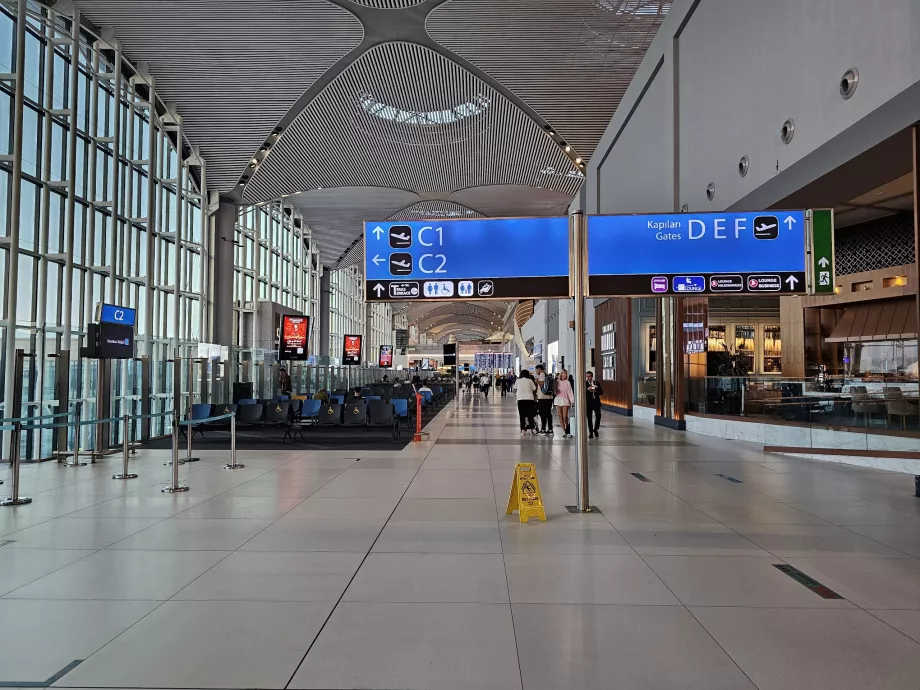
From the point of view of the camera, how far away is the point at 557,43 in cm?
2017

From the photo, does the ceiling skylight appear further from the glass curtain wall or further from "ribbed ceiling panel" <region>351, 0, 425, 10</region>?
the glass curtain wall

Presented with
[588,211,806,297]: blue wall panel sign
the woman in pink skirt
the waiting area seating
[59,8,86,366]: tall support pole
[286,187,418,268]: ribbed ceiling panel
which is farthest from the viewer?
[286,187,418,268]: ribbed ceiling panel

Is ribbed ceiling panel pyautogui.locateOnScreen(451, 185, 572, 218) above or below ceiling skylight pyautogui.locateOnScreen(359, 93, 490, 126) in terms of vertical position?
below

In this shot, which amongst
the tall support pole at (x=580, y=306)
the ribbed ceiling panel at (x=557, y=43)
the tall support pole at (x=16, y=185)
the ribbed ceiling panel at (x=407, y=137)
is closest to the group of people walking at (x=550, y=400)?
the tall support pole at (x=580, y=306)

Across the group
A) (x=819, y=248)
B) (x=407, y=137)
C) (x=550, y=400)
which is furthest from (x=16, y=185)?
(x=407, y=137)

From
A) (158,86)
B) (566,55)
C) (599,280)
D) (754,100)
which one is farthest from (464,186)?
(599,280)

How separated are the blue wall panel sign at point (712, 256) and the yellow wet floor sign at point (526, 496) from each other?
2.06m

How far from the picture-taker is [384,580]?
4766mm

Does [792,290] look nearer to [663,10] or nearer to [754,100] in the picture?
[754,100]

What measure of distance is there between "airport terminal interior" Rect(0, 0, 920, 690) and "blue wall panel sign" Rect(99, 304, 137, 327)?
0.23 ft

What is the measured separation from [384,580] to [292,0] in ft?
55.7

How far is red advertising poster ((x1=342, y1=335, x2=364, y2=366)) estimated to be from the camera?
36.8 m

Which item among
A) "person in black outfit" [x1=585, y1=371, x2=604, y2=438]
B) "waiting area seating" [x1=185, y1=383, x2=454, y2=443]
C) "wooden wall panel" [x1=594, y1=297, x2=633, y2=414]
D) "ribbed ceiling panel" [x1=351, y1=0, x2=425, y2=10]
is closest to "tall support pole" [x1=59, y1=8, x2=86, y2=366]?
"waiting area seating" [x1=185, y1=383, x2=454, y2=443]

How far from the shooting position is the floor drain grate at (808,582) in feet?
14.6
